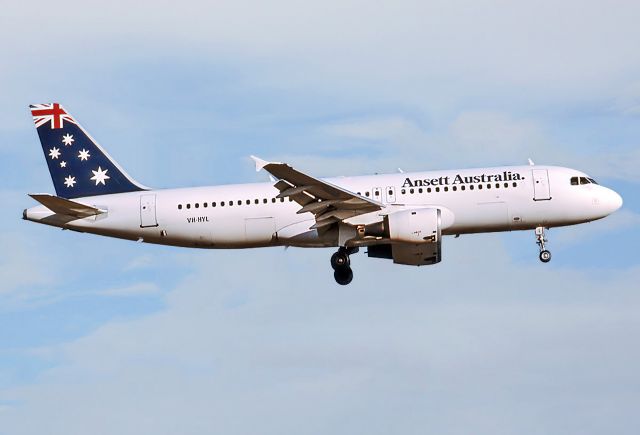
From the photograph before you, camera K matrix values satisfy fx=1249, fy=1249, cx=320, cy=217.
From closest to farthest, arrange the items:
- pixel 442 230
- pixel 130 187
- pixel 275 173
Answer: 1. pixel 275 173
2. pixel 442 230
3. pixel 130 187

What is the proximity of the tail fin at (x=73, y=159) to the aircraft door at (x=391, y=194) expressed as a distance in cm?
1200

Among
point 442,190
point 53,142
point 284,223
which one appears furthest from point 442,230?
point 53,142

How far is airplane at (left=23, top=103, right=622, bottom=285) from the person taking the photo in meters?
54.1

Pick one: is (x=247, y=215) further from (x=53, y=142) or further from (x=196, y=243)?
(x=53, y=142)

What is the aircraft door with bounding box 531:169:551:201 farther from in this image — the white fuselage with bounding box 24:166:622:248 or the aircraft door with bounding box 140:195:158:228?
the aircraft door with bounding box 140:195:158:228

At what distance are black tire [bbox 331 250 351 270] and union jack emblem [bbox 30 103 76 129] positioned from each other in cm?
1495

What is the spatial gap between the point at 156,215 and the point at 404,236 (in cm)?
1157

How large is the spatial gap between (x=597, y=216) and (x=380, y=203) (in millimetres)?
9919

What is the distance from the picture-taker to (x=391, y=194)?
2176 inches

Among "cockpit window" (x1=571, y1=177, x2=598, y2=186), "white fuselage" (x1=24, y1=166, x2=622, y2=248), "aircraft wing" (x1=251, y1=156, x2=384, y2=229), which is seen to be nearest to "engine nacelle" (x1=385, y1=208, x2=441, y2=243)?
"white fuselage" (x1=24, y1=166, x2=622, y2=248)

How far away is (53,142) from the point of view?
6072cm

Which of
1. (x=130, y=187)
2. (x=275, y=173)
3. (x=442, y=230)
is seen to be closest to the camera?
(x=275, y=173)

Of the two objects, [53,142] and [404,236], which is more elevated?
[53,142]

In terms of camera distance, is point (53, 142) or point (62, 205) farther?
point (53, 142)
